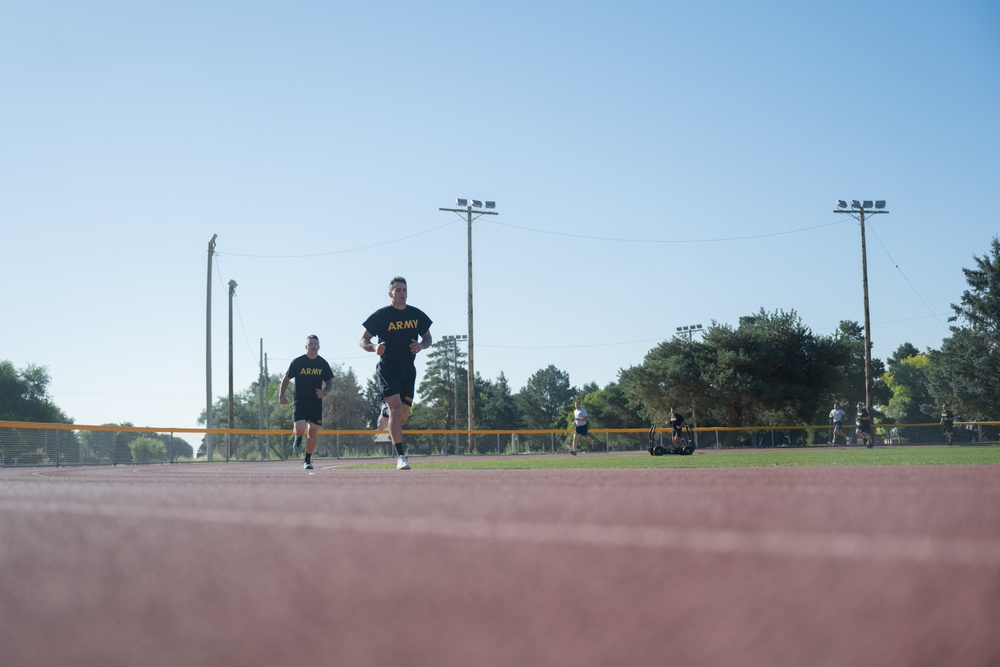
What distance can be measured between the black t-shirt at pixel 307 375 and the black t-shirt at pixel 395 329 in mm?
3266

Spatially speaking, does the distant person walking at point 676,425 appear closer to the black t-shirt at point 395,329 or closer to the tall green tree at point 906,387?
the black t-shirt at point 395,329

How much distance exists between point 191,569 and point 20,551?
0.60 meters

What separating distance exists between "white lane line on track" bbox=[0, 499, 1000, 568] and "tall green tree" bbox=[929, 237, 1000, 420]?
73116 millimetres

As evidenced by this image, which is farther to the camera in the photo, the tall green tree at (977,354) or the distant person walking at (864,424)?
the tall green tree at (977,354)

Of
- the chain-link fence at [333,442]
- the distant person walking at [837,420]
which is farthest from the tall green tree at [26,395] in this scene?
the distant person walking at [837,420]

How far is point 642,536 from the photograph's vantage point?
6.34 feet

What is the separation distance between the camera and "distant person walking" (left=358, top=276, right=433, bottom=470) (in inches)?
378

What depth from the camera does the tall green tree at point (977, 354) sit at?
219ft

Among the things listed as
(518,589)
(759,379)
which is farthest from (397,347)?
(759,379)

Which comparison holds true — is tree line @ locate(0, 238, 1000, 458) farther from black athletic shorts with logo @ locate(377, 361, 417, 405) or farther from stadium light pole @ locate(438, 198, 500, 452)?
black athletic shorts with logo @ locate(377, 361, 417, 405)

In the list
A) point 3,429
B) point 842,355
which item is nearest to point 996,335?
point 842,355

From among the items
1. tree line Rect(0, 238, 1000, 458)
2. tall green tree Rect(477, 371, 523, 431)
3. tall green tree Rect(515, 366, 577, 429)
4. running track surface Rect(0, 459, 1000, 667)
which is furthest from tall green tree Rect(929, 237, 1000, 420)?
tall green tree Rect(515, 366, 577, 429)

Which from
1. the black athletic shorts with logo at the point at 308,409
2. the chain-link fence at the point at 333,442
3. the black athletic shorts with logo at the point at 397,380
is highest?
the black athletic shorts with logo at the point at 397,380

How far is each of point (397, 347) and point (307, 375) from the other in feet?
12.0
